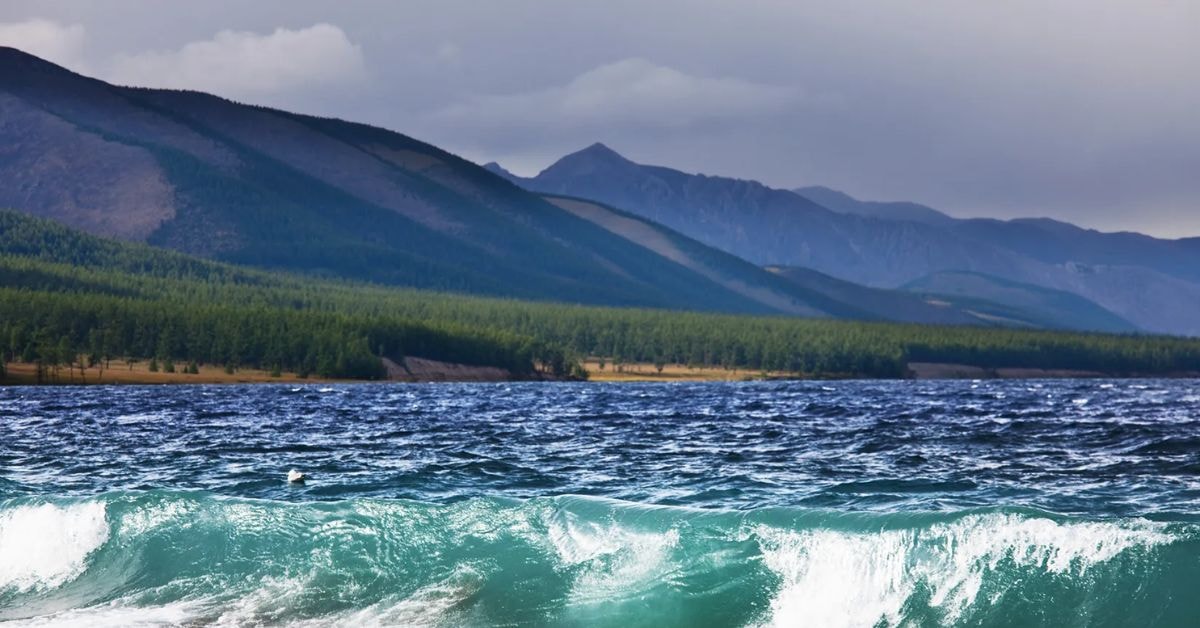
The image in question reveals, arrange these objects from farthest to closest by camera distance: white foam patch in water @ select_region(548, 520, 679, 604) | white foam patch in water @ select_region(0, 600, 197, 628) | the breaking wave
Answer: white foam patch in water @ select_region(0, 600, 197, 628) → white foam patch in water @ select_region(548, 520, 679, 604) → the breaking wave

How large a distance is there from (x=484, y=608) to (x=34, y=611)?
36.8ft

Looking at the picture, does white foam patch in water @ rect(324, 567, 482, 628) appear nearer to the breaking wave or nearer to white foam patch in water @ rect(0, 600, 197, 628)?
the breaking wave

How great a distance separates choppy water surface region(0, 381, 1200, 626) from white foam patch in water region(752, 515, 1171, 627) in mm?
48

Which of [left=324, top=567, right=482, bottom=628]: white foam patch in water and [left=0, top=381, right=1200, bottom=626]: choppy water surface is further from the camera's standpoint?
[left=324, top=567, right=482, bottom=628]: white foam patch in water

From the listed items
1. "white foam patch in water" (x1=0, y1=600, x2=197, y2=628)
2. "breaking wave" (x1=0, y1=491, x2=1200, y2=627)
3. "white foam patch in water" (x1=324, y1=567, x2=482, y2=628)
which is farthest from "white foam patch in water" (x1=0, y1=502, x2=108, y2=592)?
"white foam patch in water" (x1=324, y1=567, x2=482, y2=628)

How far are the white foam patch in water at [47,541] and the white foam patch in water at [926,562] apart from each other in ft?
61.5

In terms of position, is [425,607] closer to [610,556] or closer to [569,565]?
[569,565]

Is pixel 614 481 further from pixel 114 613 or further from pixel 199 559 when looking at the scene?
pixel 114 613

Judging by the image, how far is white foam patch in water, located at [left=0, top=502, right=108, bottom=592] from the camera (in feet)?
127

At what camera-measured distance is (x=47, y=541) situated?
40.2m

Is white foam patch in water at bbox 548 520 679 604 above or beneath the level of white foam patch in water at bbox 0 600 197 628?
above

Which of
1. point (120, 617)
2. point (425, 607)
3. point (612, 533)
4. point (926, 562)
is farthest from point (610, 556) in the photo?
point (120, 617)

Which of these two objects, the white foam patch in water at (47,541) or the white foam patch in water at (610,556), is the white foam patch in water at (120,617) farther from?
the white foam patch in water at (610,556)

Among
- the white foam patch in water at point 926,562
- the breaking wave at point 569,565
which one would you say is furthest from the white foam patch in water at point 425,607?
the white foam patch in water at point 926,562
